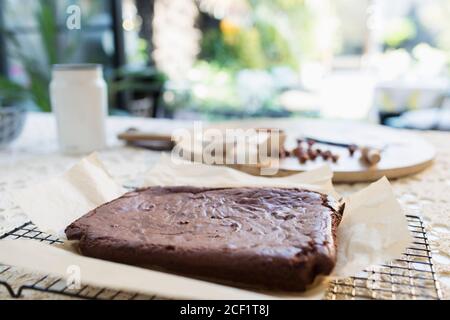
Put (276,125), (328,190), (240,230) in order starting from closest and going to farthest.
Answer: (240,230) → (328,190) → (276,125)

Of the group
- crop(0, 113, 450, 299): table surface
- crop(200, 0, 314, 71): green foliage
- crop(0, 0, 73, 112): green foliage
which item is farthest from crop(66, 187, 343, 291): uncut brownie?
crop(200, 0, 314, 71): green foliage

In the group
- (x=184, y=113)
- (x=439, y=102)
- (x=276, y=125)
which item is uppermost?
(x=276, y=125)

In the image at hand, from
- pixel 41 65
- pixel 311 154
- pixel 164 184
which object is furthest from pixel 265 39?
pixel 164 184

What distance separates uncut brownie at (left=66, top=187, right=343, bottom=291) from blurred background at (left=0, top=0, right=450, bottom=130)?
11.2 ft

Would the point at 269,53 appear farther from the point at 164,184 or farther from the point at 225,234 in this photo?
the point at 225,234

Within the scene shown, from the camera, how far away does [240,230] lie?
662 millimetres

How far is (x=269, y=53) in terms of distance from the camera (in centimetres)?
532

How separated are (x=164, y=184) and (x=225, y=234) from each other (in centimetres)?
39

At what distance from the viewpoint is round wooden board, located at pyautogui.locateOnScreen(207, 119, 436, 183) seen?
115 cm

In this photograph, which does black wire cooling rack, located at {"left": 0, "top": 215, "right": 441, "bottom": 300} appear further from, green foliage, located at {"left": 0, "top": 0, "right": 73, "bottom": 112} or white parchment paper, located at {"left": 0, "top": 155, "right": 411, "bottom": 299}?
green foliage, located at {"left": 0, "top": 0, "right": 73, "bottom": 112}
